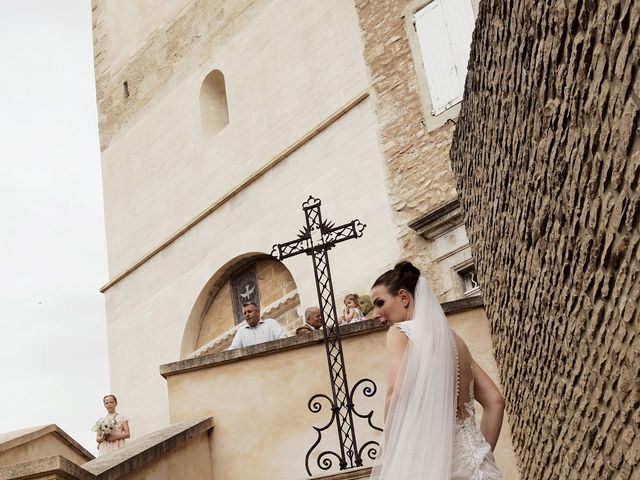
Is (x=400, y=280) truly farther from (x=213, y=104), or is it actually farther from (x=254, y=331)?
(x=213, y=104)

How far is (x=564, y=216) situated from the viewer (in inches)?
193

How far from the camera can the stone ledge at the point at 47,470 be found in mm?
5684

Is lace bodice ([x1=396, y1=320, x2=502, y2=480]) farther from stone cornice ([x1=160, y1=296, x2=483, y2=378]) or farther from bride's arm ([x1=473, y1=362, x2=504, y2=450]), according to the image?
stone cornice ([x1=160, y1=296, x2=483, y2=378])

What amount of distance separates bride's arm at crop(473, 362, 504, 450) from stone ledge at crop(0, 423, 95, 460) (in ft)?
20.7

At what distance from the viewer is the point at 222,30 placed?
1978 centimetres

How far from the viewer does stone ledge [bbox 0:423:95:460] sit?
10.1 m

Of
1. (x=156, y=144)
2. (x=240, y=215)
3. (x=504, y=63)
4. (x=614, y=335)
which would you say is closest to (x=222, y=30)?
(x=156, y=144)

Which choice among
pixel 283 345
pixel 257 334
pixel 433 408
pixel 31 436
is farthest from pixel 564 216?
pixel 31 436

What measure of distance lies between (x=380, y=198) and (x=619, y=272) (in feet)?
36.5

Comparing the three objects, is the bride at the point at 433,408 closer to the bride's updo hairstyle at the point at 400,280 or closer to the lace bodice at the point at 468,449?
the lace bodice at the point at 468,449

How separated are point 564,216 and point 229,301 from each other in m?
13.9

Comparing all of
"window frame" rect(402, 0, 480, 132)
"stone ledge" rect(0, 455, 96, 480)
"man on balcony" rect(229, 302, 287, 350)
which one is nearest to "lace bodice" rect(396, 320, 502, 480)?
"stone ledge" rect(0, 455, 96, 480)

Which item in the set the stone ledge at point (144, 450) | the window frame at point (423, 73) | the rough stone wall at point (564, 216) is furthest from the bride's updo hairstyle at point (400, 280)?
the window frame at point (423, 73)

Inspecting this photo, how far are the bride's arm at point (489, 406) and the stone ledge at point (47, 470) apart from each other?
7.73 feet
